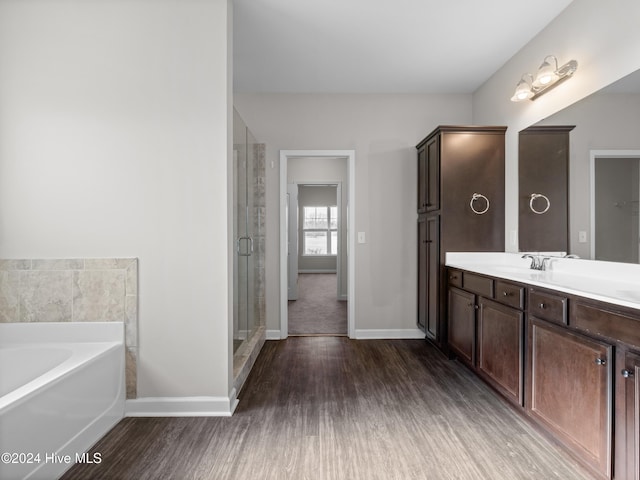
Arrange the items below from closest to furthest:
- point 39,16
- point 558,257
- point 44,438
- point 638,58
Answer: point 44,438 → point 638,58 → point 39,16 → point 558,257

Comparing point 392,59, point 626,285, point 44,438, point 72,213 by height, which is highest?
point 392,59

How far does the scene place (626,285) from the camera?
185cm

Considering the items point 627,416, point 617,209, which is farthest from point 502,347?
point 617,209

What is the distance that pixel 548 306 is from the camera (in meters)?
1.78

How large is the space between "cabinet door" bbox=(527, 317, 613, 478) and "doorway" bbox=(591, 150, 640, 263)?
25.1 inches

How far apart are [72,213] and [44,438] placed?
125 centimetres

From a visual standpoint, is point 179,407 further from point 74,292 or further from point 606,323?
point 606,323

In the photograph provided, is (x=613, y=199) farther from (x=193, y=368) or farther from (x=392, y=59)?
(x=193, y=368)

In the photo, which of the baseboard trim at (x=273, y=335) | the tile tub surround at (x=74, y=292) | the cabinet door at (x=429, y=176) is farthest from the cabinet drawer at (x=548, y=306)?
the baseboard trim at (x=273, y=335)

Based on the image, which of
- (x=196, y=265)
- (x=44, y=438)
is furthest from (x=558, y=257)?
(x=44, y=438)

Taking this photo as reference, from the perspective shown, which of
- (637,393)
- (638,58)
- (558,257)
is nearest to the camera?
(637,393)

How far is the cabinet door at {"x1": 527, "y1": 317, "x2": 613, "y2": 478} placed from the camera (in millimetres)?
1443

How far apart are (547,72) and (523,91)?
0.23 metres

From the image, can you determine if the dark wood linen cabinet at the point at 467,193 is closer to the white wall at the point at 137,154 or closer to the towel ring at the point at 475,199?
the towel ring at the point at 475,199
